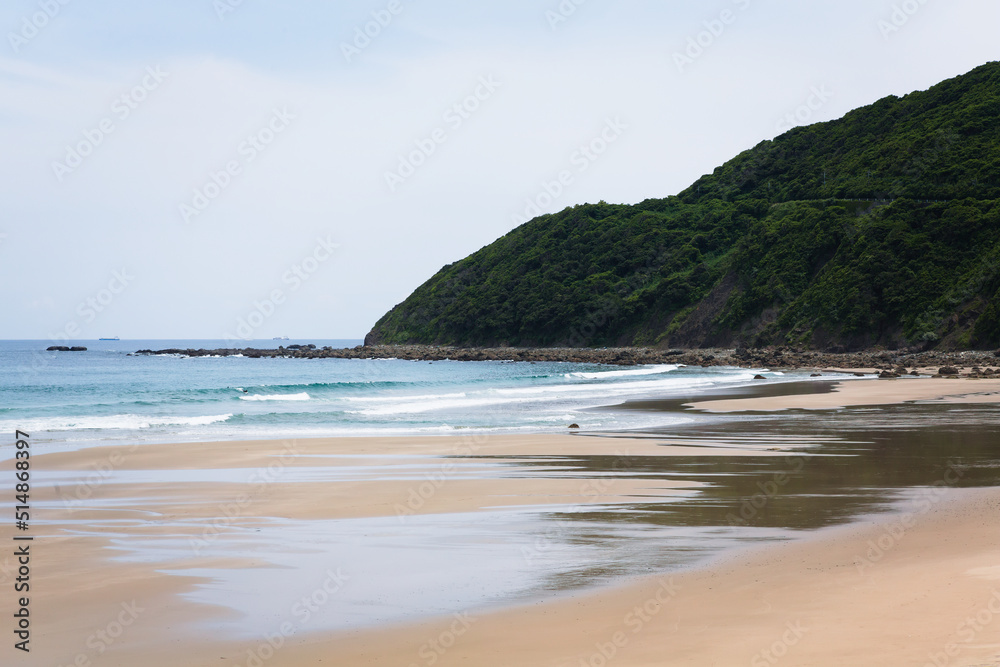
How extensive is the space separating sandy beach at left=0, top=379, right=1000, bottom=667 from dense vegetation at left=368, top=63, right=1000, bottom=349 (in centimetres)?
4959

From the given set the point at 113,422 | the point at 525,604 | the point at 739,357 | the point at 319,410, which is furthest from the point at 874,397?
the point at 739,357

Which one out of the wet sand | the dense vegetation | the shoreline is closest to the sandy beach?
the wet sand

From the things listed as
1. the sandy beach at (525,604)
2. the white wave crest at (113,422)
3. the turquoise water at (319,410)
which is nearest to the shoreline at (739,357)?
the turquoise water at (319,410)

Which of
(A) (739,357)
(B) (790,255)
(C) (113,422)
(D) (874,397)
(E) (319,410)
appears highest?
(B) (790,255)

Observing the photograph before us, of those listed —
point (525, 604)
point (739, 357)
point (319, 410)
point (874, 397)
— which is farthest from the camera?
point (739, 357)

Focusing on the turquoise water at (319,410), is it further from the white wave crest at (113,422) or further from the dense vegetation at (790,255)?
the dense vegetation at (790,255)

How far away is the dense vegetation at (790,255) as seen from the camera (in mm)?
62219

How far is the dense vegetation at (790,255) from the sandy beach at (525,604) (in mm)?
49586

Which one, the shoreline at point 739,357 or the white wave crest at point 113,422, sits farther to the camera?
the shoreline at point 739,357

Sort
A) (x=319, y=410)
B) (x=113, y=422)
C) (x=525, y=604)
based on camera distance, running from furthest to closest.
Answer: (x=319, y=410)
(x=113, y=422)
(x=525, y=604)

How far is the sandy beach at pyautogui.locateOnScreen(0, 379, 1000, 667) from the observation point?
17.9 ft

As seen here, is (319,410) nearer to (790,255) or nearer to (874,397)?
(874,397)

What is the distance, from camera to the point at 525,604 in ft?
21.3

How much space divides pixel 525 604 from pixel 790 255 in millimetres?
75731
